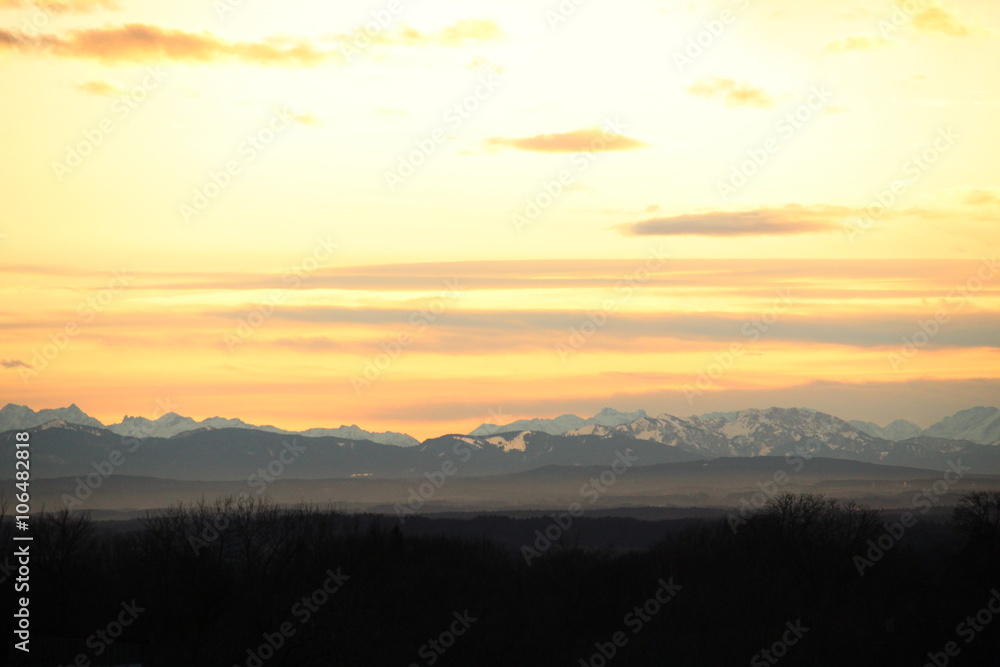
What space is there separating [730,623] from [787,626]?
4294 millimetres

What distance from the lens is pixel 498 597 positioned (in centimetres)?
9056

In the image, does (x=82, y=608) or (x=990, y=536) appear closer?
(x=82, y=608)

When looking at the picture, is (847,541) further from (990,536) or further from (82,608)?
(82,608)

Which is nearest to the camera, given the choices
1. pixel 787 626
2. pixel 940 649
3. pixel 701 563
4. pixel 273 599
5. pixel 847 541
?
pixel 940 649

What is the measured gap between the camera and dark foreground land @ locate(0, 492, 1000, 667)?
67.3 meters

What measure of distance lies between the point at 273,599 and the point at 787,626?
36.7 metres

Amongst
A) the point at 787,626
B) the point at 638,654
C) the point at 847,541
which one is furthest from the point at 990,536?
the point at 638,654

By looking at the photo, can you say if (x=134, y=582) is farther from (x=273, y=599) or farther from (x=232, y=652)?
(x=232, y=652)

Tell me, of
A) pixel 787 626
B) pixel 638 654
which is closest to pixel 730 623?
pixel 787 626

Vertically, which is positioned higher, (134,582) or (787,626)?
(134,582)

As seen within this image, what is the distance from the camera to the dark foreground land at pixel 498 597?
6731 cm

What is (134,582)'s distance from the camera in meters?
84.9

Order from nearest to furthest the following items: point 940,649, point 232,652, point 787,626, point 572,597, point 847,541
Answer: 1. point 232,652
2. point 940,649
3. point 787,626
4. point 572,597
5. point 847,541

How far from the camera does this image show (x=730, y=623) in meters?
83.9
